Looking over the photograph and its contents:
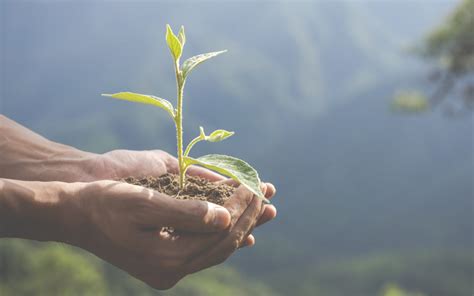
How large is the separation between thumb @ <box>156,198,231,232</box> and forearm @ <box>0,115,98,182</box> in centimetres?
120

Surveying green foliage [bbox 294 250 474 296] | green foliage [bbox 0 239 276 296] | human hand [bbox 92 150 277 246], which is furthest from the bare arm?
green foliage [bbox 294 250 474 296]

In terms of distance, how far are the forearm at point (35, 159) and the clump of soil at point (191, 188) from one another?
44 centimetres

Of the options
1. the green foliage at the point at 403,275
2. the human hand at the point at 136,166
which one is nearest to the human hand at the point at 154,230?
the human hand at the point at 136,166

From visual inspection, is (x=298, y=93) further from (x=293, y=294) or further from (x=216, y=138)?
(x=216, y=138)

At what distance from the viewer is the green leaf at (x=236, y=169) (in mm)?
2438

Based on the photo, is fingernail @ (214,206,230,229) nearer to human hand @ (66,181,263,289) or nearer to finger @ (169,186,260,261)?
human hand @ (66,181,263,289)

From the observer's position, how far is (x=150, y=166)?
3.56 meters

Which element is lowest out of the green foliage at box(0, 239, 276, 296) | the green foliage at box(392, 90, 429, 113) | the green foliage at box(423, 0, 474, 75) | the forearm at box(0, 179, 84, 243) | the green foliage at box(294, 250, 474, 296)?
the green foliage at box(0, 239, 276, 296)

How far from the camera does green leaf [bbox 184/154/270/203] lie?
2.44m

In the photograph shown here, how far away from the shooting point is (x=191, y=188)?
3004mm

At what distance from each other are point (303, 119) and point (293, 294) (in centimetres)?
10360

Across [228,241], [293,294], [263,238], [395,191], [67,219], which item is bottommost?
[67,219]

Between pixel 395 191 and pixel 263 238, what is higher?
pixel 395 191

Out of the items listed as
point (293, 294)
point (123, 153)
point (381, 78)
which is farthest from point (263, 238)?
point (123, 153)
